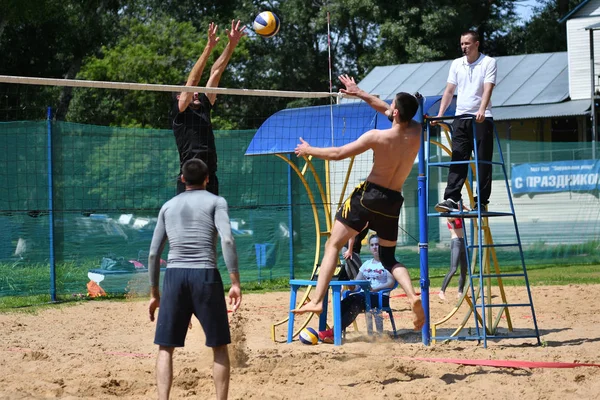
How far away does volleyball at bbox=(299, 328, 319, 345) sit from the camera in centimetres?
834

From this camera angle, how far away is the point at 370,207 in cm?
686

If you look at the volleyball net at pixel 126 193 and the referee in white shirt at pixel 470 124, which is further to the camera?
the volleyball net at pixel 126 193

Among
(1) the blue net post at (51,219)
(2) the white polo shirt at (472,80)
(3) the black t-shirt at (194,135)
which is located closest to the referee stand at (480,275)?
(2) the white polo shirt at (472,80)

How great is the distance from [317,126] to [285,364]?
4.91 m

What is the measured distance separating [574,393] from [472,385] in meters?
0.74

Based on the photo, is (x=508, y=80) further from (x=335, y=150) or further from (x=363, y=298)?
(x=335, y=150)

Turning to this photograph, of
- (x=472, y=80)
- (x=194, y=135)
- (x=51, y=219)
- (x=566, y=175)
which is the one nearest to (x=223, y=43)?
(x=566, y=175)

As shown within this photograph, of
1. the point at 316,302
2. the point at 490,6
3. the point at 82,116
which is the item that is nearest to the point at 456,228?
the point at 316,302

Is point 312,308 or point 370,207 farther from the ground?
point 370,207

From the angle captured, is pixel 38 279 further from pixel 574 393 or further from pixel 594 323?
pixel 574 393

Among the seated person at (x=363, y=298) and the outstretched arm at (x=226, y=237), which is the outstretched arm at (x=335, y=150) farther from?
the seated person at (x=363, y=298)

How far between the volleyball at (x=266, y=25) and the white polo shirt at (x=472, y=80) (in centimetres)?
181

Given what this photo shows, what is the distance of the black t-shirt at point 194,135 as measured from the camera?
24.0 ft

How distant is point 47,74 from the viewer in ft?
101
